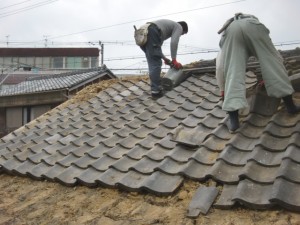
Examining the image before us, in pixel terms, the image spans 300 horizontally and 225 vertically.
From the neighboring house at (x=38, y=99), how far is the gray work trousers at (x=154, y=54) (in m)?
11.1

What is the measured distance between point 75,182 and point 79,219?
71cm

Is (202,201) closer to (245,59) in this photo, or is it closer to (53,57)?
(245,59)

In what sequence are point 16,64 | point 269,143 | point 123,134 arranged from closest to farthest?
point 269,143 < point 123,134 < point 16,64

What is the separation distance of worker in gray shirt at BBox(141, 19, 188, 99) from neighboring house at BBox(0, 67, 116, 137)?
11.0 meters

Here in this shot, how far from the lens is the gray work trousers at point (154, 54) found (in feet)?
19.5

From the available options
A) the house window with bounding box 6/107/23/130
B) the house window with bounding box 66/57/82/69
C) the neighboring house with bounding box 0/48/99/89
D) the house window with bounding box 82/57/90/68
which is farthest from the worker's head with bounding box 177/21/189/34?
the house window with bounding box 66/57/82/69

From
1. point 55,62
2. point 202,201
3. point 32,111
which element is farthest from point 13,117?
point 55,62

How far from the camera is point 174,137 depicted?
395 cm

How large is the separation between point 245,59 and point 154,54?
243 cm

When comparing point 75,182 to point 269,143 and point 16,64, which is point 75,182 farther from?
point 16,64

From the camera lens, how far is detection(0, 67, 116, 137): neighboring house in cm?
1705

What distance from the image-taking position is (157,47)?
598cm

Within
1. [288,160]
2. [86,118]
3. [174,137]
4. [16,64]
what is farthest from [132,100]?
[16,64]

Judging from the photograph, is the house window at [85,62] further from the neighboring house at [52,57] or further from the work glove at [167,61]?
the work glove at [167,61]
